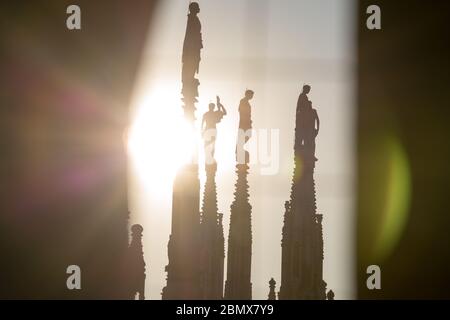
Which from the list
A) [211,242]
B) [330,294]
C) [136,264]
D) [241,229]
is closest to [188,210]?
[211,242]

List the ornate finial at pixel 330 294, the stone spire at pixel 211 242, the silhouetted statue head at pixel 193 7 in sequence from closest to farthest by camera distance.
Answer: the ornate finial at pixel 330 294
the silhouetted statue head at pixel 193 7
the stone spire at pixel 211 242

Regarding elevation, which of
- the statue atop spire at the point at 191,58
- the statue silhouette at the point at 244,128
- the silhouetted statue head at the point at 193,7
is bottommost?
the statue silhouette at the point at 244,128

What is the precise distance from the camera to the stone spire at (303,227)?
81.3 ft

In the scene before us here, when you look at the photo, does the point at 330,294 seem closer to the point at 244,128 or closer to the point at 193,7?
the point at 244,128

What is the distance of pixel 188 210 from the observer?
24844 mm

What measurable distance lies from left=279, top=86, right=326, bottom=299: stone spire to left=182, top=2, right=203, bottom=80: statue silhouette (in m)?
2.50

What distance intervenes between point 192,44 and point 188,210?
3722 millimetres

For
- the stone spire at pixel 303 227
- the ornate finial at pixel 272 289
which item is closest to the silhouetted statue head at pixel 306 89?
the stone spire at pixel 303 227

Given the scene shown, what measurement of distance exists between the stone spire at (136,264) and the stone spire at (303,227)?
314 cm

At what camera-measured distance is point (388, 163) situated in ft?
79.3

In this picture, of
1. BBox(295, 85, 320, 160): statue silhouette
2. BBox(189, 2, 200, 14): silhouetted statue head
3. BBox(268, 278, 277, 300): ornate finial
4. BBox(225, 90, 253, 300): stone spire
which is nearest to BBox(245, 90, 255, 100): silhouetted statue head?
BBox(225, 90, 253, 300): stone spire

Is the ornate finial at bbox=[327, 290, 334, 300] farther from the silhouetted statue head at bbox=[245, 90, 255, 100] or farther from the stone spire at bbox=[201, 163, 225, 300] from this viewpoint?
the silhouetted statue head at bbox=[245, 90, 255, 100]

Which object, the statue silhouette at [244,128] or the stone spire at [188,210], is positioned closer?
the stone spire at [188,210]

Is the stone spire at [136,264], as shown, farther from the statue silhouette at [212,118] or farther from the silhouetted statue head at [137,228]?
the statue silhouette at [212,118]
